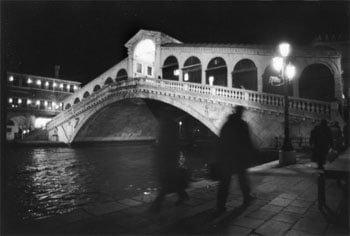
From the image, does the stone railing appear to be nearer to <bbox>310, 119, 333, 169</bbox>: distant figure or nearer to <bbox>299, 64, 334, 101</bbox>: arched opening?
<bbox>299, 64, 334, 101</bbox>: arched opening

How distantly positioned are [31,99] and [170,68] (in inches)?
1039

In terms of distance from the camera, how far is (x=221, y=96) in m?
15.1

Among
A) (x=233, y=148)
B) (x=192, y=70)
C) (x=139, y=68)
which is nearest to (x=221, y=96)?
(x=192, y=70)

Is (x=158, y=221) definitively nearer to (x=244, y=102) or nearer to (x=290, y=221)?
(x=290, y=221)

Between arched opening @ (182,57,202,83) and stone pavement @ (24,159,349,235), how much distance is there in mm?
18455

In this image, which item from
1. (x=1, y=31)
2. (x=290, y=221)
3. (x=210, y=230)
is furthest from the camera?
(x=290, y=221)

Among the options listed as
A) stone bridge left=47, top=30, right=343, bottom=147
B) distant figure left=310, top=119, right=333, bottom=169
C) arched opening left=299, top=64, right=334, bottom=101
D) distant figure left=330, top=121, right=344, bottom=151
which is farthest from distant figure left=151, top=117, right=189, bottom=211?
arched opening left=299, top=64, right=334, bottom=101

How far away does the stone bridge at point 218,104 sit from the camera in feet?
40.3

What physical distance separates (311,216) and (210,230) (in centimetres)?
150

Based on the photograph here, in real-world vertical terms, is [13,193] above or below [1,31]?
below

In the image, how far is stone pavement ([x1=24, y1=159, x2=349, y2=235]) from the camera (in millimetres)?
3035

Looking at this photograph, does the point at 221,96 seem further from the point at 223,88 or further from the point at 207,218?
the point at 207,218

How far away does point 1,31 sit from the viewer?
8.69 feet

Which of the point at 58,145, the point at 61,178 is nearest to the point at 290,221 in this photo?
the point at 61,178
